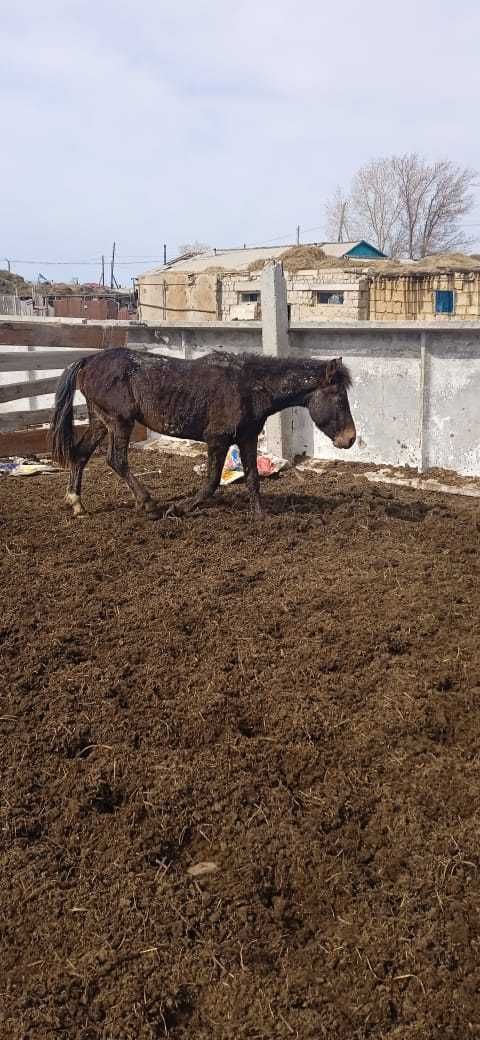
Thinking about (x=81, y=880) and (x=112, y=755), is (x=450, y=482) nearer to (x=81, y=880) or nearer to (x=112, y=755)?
(x=112, y=755)

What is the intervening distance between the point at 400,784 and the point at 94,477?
6008 millimetres

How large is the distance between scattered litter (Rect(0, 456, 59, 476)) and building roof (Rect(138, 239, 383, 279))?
20.5m

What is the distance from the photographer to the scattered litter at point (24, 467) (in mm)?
8461

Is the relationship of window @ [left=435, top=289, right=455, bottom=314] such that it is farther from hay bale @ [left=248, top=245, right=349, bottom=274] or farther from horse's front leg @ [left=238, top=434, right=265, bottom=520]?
horse's front leg @ [left=238, top=434, right=265, bottom=520]

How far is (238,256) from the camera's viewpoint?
3228 cm

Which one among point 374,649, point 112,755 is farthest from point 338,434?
point 112,755

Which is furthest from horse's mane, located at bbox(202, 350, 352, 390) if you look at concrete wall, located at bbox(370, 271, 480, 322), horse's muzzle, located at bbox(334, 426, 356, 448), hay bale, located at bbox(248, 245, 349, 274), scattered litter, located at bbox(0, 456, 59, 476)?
hay bale, located at bbox(248, 245, 349, 274)

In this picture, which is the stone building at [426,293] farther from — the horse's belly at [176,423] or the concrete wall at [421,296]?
the horse's belly at [176,423]

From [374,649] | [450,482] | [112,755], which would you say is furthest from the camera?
[450,482]

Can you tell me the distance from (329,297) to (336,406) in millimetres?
16603

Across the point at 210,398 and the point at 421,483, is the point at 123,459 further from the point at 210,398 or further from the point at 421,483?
the point at 421,483

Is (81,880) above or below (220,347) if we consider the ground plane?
below

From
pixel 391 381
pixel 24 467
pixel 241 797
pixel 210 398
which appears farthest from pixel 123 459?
pixel 241 797

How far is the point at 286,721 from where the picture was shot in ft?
10.6
